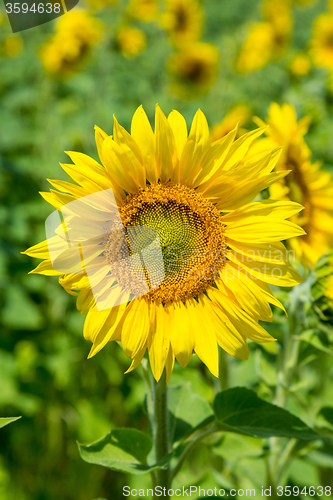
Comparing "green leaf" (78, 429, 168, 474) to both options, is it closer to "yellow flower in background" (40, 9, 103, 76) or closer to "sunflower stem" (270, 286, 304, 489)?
"sunflower stem" (270, 286, 304, 489)

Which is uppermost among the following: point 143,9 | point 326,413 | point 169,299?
point 143,9

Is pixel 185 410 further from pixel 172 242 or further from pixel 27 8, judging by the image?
pixel 27 8

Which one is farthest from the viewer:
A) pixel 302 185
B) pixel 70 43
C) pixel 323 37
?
pixel 323 37

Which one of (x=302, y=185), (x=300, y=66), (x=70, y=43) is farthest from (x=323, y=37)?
(x=302, y=185)

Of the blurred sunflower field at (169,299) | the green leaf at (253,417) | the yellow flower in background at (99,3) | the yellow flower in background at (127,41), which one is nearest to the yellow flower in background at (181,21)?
the blurred sunflower field at (169,299)

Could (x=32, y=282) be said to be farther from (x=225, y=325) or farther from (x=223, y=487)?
(x=225, y=325)

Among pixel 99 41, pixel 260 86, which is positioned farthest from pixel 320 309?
pixel 260 86

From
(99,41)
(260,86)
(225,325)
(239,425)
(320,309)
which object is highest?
(99,41)
